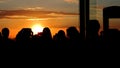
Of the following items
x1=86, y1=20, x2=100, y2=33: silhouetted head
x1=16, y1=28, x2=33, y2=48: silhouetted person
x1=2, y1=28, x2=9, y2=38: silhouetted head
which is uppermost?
x1=86, y1=20, x2=100, y2=33: silhouetted head

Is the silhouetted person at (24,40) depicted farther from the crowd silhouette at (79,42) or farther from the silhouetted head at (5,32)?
the silhouetted head at (5,32)

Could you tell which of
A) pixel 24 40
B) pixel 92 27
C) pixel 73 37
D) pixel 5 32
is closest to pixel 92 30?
pixel 92 27

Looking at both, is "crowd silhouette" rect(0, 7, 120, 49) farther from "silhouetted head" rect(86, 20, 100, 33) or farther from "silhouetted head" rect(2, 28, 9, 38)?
"silhouetted head" rect(2, 28, 9, 38)

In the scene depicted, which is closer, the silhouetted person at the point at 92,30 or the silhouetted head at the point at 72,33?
the silhouetted person at the point at 92,30

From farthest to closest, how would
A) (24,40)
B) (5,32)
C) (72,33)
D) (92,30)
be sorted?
(5,32) < (72,33) < (92,30) < (24,40)

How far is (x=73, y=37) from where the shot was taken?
17.2 feet

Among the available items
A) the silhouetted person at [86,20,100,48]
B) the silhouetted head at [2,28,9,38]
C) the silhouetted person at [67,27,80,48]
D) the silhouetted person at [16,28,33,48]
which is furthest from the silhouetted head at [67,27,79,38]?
the silhouetted head at [2,28,9,38]

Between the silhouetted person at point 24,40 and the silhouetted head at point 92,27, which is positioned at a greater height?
the silhouetted head at point 92,27

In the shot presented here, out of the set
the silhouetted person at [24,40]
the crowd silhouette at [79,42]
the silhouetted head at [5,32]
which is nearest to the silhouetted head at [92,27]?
the crowd silhouette at [79,42]

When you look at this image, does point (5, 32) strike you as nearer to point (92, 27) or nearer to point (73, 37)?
point (73, 37)

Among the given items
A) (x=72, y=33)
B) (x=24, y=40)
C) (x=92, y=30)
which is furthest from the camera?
(x=72, y=33)

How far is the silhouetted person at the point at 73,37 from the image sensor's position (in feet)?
14.9

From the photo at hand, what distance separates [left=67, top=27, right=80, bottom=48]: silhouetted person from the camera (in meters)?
4.54

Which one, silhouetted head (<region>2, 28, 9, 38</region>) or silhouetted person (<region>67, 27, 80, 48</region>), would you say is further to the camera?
silhouetted head (<region>2, 28, 9, 38</region>)
